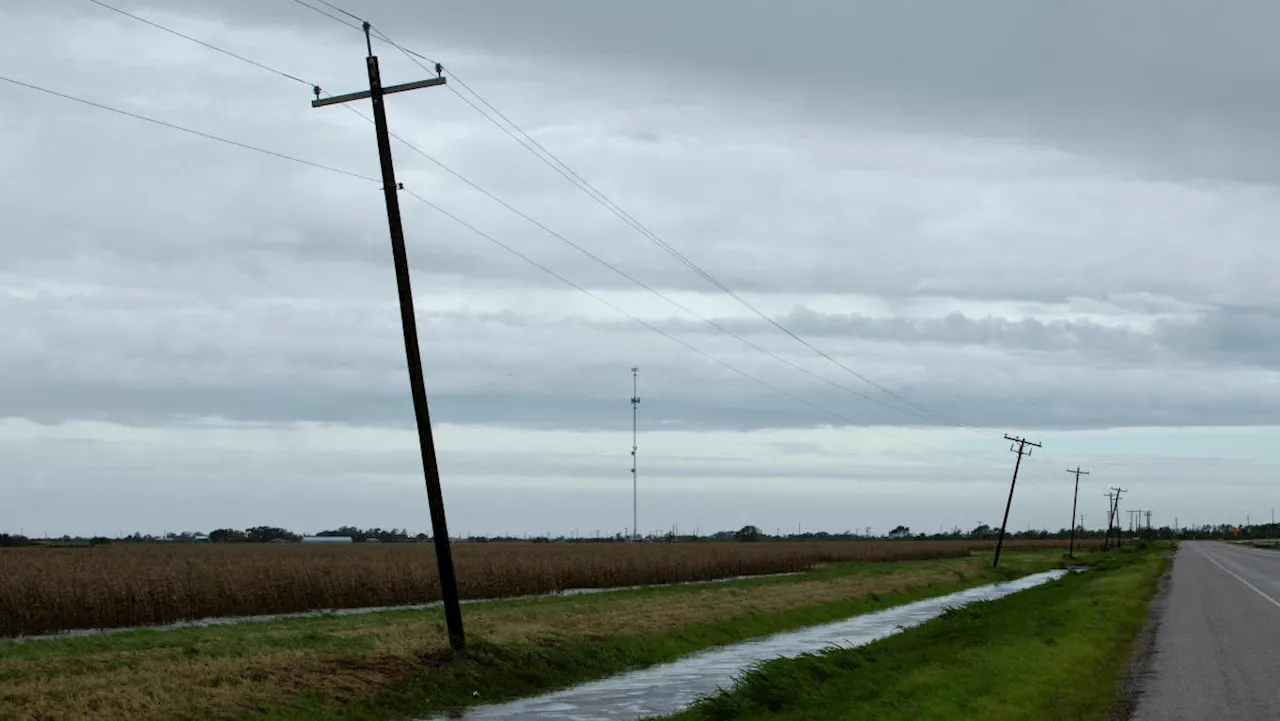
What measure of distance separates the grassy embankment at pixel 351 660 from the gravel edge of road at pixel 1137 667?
12548mm

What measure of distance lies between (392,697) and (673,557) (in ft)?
199

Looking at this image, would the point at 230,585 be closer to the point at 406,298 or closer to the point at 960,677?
the point at 406,298

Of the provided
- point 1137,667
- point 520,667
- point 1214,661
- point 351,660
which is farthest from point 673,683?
point 1214,661

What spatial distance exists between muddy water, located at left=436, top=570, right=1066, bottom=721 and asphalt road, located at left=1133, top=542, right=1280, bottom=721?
29.8 ft

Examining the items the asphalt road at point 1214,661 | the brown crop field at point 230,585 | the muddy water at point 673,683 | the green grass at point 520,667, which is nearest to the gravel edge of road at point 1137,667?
the asphalt road at point 1214,661

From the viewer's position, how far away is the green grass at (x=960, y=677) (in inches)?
750

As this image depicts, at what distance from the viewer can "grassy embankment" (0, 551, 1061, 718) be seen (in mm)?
20609

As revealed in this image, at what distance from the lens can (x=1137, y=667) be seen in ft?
78.7

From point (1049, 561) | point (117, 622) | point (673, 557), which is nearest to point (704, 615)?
point (117, 622)

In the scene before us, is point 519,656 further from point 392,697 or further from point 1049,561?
point 1049,561

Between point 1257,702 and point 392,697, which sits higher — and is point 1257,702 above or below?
above

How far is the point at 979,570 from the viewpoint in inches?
3725

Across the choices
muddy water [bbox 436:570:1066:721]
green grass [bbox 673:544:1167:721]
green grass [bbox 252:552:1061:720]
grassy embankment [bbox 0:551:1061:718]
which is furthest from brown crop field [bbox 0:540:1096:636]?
green grass [bbox 673:544:1167:721]

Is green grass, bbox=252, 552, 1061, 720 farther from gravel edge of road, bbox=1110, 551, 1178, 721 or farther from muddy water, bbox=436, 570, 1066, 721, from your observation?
gravel edge of road, bbox=1110, 551, 1178, 721
